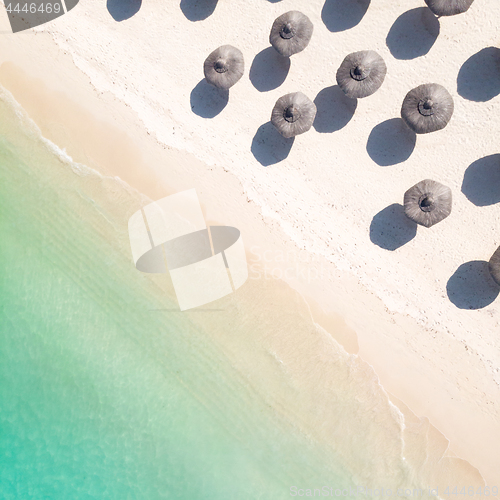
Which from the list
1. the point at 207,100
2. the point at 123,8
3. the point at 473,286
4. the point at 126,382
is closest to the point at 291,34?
the point at 207,100

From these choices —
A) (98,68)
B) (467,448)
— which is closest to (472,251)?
(467,448)

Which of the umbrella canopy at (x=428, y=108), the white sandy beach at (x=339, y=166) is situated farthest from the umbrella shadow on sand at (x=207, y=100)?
the umbrella canopy at (x=428, y=108)

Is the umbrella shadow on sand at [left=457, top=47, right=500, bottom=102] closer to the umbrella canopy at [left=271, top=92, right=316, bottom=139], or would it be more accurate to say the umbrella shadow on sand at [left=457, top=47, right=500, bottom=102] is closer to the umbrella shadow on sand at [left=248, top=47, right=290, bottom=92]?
the umbrella canopy at [left=271, top=92, right=316, bottom=139]

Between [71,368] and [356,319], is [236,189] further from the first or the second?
[71,368]

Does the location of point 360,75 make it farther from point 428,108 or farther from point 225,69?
point 225,69

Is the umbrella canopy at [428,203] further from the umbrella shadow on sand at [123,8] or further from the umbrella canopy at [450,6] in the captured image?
the umbrella shadow on sand at [123,8]

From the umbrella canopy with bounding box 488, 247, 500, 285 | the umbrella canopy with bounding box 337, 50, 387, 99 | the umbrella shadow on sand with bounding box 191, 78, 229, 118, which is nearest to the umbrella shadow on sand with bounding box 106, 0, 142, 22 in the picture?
the umbrella shadow on sand with bounding box 191, 78, 229, 118

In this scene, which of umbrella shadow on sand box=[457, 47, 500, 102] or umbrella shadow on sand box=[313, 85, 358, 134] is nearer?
umbrella shadow on sand box=[457, 47, 500, 102]
